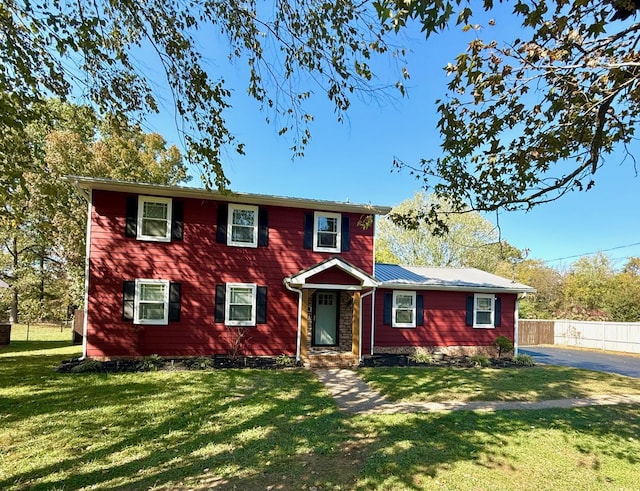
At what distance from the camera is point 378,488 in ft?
12.2

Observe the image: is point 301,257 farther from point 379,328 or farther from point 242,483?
point 242,483

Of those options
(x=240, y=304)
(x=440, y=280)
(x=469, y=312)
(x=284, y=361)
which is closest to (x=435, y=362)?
(x=469, y=312)

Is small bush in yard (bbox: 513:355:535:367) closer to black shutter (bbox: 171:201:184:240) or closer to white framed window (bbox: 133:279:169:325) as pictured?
white framed window (bbox: 133:279:169:325)

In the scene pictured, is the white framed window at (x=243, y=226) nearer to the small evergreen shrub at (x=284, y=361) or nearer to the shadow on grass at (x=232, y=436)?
the small evergreen shrub at (x=284, y=361)

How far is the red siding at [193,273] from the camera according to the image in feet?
34.1

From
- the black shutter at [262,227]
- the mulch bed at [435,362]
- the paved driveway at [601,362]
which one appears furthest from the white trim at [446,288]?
the black shutter at [262,227]

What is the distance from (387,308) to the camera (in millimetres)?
13234

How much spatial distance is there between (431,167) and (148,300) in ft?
30.2

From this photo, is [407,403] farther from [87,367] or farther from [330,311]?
[87,367]

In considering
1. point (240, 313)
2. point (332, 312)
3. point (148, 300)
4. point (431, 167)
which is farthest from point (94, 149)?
point (431, 167)

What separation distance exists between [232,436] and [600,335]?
877 inches

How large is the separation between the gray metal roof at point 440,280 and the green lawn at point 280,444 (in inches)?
264

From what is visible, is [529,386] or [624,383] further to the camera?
[624,383]

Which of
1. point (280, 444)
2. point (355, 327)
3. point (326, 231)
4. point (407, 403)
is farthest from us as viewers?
point (326, 231)
